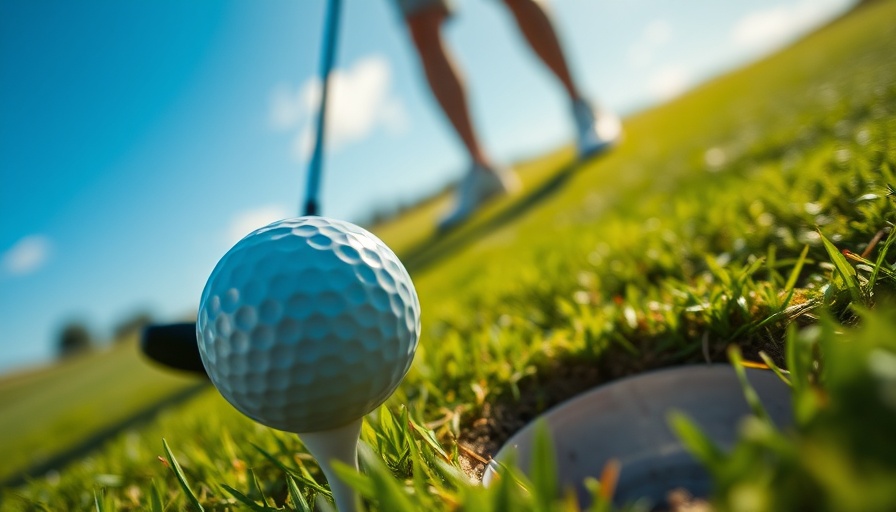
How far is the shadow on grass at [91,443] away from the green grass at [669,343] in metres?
1.08

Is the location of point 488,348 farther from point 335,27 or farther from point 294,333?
point 335,27

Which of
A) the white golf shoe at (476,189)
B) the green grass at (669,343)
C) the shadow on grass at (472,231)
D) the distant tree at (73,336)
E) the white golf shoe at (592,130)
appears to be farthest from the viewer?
the distant tree at (73,336)

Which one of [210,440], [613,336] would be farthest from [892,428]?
[210,440]

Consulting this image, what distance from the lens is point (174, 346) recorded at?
1422 millimetres

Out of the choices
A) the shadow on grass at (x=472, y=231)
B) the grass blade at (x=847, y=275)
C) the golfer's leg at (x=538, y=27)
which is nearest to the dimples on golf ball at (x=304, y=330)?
the grass blade at (x=847, y=275)

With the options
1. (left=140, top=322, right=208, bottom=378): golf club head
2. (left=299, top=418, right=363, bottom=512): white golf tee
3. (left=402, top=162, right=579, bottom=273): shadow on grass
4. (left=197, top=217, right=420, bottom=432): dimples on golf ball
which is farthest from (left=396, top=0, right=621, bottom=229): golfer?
(left=299, top=418, right=363, bottom=512): white golf tee

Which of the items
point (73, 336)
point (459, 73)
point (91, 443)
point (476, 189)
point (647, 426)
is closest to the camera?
point (647, 426)

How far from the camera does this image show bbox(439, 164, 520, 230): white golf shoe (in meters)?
5.10

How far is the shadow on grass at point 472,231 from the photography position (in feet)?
15.2

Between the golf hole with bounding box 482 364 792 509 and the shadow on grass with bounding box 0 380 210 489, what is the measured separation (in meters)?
2.95

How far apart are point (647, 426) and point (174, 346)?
1.24 m

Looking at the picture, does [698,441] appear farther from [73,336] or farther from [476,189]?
[73,336]

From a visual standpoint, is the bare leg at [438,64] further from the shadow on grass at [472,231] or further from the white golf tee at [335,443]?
the white golf tee at [335,443]

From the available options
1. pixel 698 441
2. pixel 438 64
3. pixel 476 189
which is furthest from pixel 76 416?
pixel 698 441
